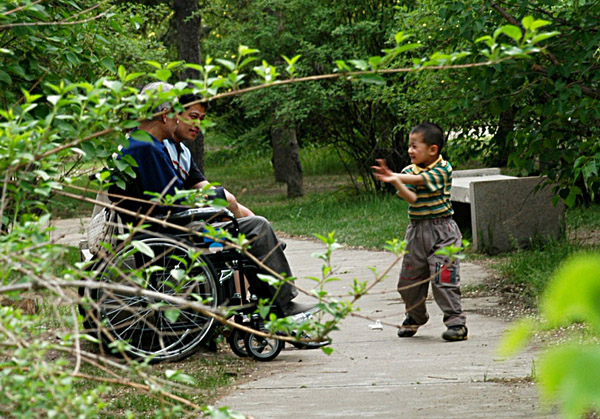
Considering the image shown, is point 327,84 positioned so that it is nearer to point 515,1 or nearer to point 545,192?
point 545,192

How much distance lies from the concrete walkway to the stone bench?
108 inches

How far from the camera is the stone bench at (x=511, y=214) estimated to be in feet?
30.1

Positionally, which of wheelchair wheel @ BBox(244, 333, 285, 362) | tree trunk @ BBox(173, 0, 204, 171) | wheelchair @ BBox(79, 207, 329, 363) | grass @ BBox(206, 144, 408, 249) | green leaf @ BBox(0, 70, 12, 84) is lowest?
grass @ BBox(206, 144, 408, 249)

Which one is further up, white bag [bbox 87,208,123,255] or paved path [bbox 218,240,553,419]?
white bag [bbox 87,208,123,255]

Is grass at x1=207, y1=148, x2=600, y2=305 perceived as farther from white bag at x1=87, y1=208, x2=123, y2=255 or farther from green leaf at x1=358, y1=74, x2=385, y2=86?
green leaf at x1=358, y1=74, x2=385, y2=86

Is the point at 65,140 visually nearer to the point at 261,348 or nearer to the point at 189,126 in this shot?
the point at 189,126

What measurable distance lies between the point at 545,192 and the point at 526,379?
5172 millimetres

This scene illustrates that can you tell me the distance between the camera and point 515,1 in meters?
5.65

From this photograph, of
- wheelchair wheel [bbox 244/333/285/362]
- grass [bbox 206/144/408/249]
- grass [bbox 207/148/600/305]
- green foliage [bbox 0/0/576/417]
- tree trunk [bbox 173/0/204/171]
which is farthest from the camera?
tree trunk [bbox 173/0/204/171]

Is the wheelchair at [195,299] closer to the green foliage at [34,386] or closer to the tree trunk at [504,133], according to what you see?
the tree trunk at [504,133]

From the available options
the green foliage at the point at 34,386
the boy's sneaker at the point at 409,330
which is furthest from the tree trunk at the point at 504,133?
the green foliage at the point at 34,386

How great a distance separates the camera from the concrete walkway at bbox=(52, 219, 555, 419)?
399cm

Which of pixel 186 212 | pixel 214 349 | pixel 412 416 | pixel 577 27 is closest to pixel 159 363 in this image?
pixel 214 349

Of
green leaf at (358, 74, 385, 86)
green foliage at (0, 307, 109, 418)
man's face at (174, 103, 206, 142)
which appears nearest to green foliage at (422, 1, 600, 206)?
man's face at (174, 103, 206, 142)
